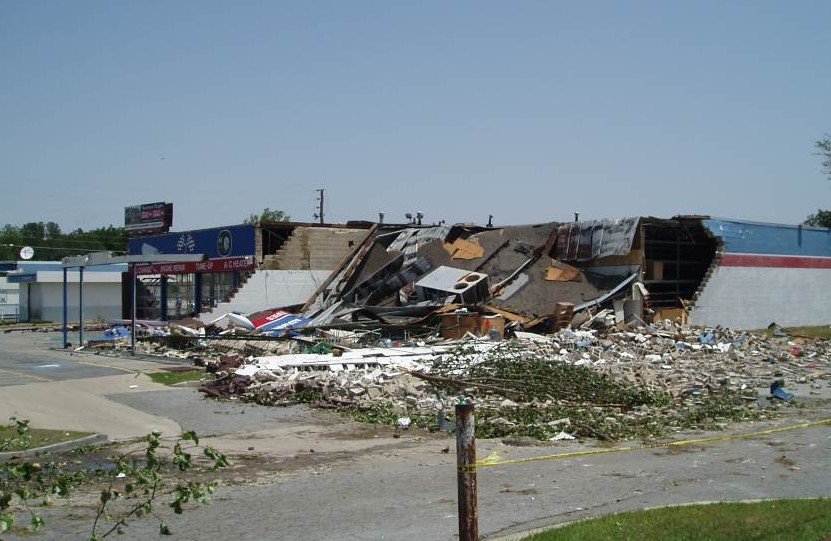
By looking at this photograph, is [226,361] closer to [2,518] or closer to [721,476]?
[721,476]

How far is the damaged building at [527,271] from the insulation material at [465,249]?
70 millimetres

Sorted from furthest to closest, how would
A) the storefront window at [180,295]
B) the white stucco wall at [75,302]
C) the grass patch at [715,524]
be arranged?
the white stucco wall at [75,302]
the storefront window at [180,295]
the grass patch at [715,524]

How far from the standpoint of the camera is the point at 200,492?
16.4 ft

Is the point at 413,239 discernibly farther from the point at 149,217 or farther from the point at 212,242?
the point at 149,217

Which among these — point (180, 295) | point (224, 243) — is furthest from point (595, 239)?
point (180, 295)

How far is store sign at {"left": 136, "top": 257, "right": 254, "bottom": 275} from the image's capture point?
4078cm

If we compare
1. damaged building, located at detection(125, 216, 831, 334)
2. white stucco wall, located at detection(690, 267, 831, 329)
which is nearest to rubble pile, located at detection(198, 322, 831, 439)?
damaged building, located at detection(125, 216, 831, 334)

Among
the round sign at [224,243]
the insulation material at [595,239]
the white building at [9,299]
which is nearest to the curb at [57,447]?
the insulation material at [595,239]

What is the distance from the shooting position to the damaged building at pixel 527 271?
105ft

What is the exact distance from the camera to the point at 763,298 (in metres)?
37.2

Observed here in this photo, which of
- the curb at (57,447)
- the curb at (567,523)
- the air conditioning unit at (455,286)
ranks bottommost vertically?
the curb at (57,447)

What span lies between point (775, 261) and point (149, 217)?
44101 millimetres

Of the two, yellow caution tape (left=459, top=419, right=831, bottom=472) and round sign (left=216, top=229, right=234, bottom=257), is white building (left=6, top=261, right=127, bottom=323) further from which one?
yellow caution tape (left=459, top=419, right=831, bottom=472)

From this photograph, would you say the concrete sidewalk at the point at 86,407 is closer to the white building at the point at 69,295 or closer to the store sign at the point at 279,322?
the store sign at the point at 279,322
